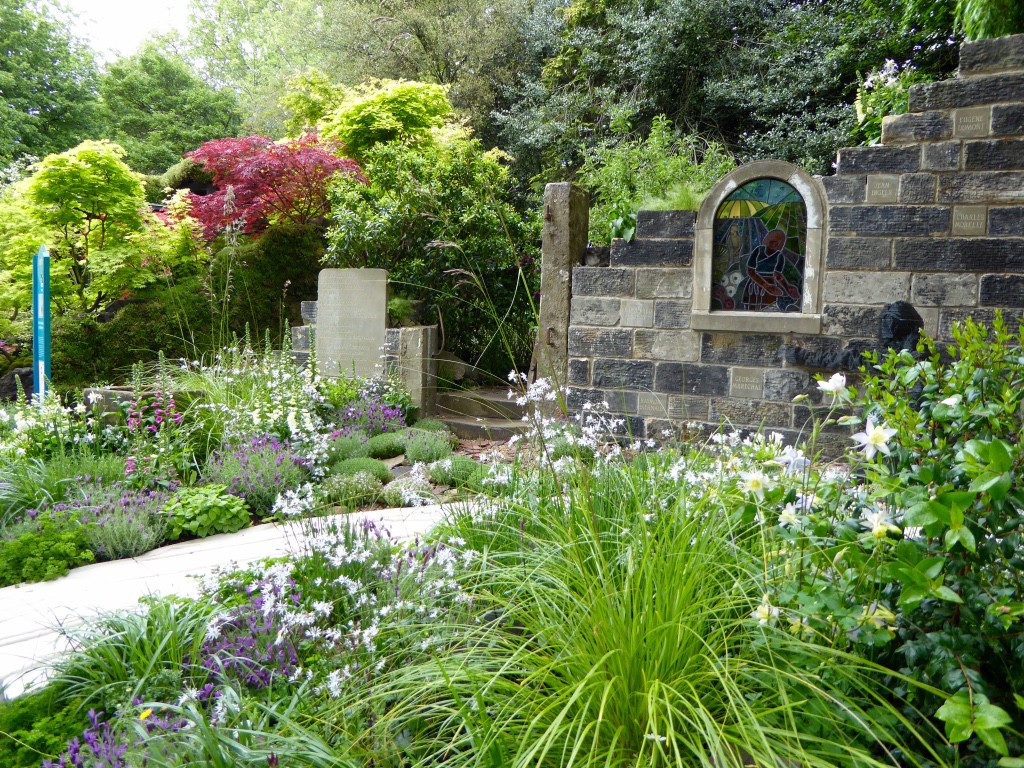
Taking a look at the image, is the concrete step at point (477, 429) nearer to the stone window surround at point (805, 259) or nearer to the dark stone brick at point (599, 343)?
the dark stone brick at point (599, 343)

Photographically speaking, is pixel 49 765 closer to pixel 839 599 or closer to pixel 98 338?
pixel 839 599

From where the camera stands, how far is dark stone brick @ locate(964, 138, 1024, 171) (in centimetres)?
471

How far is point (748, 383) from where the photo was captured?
5.50 m

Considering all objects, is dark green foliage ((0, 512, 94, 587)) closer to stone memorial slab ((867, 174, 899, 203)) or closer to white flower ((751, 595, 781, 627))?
white flower ((751, 595, 781, 627))

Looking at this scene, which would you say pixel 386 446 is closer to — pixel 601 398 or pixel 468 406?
pixel 601 398

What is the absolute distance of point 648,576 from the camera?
6.09 feet

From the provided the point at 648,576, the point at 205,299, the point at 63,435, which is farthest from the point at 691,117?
the point at 648,576

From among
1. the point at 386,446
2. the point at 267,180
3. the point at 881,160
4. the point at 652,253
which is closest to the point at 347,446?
the point at 386,446

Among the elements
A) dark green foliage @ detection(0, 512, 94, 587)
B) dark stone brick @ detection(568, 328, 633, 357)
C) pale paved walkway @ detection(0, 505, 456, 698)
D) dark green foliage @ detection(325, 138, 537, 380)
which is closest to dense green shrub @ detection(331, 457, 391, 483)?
pale paved walkway @ detection(0, 505, 456, 698)

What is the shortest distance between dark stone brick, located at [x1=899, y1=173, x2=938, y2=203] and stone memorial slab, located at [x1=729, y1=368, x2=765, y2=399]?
57.1 inches

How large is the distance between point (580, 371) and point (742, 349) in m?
1.26

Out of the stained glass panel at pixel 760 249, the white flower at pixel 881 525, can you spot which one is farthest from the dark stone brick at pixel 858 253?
the white flower at pixel 881 525

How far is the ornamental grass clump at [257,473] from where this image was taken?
4.71 metres

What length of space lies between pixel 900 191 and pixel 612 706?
14.5 feet
